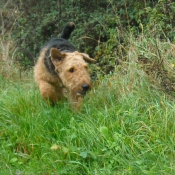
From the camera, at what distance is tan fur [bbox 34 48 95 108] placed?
5213mm

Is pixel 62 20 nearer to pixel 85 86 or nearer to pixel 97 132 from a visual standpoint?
pixel 85 86

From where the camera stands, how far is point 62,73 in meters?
5.50

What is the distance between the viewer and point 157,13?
7152 millimetres

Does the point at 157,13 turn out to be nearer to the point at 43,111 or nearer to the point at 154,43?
the point at 154,43

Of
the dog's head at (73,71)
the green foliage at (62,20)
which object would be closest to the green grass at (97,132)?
the dog's head at (73,71)

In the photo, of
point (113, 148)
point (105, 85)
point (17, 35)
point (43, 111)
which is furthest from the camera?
point (17, 35)

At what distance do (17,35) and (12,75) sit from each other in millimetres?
3934

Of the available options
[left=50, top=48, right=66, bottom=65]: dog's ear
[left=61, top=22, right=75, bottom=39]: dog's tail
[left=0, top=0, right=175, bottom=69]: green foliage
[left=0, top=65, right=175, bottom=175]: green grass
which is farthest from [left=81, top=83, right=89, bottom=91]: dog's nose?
[left=0, top=0, right=175, bottom=69]: green foliage

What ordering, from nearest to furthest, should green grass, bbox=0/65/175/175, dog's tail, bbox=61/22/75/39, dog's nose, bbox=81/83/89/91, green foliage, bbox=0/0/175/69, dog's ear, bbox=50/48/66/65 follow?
green grass, bbox=0/65/175/175 < dog's nose, bbox=81/83/89/91 < dog's ear, bbox=50/48/66/65 < dog's tail, bbox=61/22/75/39 < green foliage, bbox=0/0/175/69

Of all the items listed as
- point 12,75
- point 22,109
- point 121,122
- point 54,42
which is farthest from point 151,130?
point 12,75

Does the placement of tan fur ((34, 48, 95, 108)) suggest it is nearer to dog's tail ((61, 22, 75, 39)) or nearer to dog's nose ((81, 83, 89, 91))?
dog's nose ((81, 83, 89, 91))

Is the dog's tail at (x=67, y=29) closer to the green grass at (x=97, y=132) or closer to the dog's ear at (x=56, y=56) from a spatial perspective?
the dog's ear at (x=56, y=56)

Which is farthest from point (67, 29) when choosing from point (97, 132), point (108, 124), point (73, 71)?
point (97, 132)

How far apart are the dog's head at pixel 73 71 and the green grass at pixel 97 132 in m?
0.27
